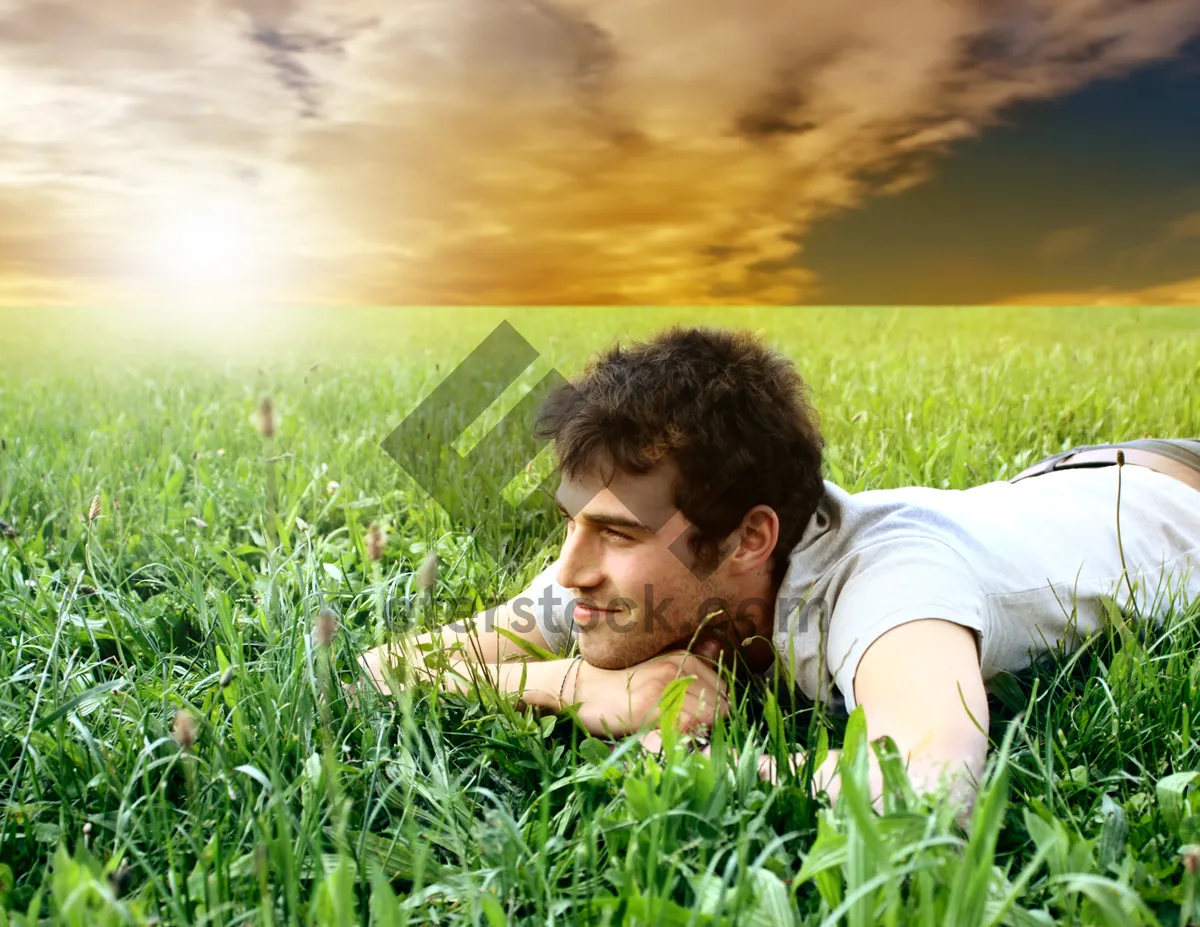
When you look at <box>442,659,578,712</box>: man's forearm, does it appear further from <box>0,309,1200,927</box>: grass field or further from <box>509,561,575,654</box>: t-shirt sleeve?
<box>509,561,575,654</box>: t-shirt sleeve

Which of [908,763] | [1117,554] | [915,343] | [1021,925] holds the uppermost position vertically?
[915,343]

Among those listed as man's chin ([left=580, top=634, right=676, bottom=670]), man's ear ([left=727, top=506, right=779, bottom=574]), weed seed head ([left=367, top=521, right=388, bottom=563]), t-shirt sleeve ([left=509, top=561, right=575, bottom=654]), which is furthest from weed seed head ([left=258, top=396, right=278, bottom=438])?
t-shirt sleeve ([left=509, top=561, right=575, bottom=654])

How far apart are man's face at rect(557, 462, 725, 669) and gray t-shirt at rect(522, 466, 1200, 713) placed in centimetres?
28

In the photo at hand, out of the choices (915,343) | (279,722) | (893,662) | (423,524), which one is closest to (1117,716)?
(893,662)

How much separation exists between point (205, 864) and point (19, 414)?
5116 mm

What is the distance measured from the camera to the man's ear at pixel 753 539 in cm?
258

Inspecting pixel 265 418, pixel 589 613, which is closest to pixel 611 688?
pixel 589 613

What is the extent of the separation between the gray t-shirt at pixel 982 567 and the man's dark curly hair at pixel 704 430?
0.13 metres

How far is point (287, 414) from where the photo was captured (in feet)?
19.1

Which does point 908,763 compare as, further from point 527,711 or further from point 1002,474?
point 1002,474

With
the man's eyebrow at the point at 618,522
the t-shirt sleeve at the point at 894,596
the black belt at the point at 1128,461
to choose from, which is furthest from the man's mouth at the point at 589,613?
the black belt at the point at 1128,461

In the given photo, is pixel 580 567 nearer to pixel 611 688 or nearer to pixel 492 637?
pixel 611 688

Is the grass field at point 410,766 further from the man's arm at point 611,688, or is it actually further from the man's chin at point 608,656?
the man's chin at point 608,656

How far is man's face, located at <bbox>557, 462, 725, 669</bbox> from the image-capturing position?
2451mm
